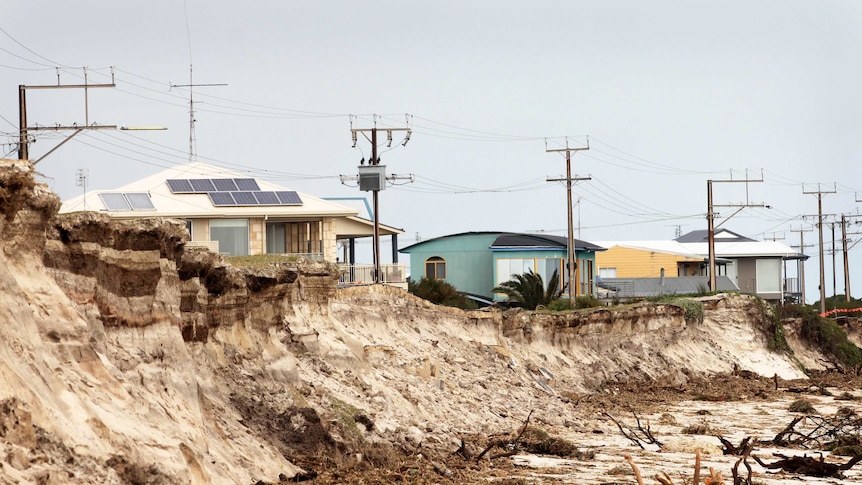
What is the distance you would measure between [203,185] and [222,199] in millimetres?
1551

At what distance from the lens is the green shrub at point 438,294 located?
4759 centimetres

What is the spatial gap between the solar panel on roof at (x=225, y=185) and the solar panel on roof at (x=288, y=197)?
1.47m

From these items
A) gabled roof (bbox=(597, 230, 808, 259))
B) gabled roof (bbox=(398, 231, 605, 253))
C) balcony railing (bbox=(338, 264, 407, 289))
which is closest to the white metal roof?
gabled roof (bbox=(597, 230, 808, 259))

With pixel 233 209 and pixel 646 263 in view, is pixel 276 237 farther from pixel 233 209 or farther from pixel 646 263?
pixel 646 263

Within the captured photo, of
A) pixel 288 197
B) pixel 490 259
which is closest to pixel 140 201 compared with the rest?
pixel 288 197

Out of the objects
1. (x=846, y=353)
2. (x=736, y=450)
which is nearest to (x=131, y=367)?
(x=736, y=450)

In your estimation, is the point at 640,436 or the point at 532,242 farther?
the point at 532,242

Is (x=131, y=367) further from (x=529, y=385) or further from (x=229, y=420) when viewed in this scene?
(x=529, y=385)

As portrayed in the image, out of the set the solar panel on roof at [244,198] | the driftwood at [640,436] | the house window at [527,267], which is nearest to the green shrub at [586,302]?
the house window at [527,267]

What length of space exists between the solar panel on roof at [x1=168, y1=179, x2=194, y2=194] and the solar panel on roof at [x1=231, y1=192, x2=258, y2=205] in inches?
57.9

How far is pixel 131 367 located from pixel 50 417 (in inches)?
125

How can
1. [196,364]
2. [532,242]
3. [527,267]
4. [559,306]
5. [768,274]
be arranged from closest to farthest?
[196,364] → [559,306] → [527,267] → [532,242] → [768,274]

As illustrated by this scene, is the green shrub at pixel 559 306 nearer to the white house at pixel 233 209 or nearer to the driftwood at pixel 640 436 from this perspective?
the white house at pixel 233 209

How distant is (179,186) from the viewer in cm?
4000
